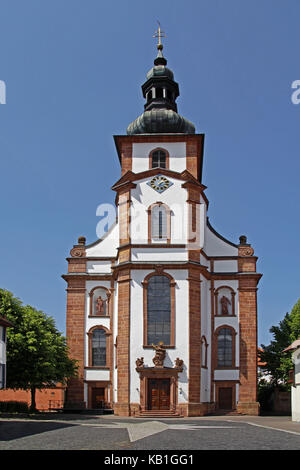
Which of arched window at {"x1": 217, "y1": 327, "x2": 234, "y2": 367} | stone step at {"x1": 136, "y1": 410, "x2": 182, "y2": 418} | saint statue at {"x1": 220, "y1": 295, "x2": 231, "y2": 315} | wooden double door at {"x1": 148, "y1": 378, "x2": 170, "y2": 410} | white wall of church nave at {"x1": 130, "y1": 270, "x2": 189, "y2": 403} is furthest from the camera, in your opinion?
saint statue at {"x1": 220, "y1": 295, "x2": 231, "y2": 315}

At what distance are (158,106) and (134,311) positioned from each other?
18.2 meters

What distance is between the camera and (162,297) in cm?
4194

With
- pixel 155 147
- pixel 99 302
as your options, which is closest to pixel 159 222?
pixel 155 147

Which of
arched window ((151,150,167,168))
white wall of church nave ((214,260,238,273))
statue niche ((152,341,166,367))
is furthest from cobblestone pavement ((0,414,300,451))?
arched window ((151,150,167,168))

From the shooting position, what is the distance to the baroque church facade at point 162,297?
40.5 m

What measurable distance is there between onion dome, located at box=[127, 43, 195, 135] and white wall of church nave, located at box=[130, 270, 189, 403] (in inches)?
481

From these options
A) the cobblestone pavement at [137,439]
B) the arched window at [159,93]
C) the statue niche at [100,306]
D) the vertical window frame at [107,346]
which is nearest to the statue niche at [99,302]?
the statue niche at [100,306]

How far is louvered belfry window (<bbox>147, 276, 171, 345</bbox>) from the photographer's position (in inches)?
1623

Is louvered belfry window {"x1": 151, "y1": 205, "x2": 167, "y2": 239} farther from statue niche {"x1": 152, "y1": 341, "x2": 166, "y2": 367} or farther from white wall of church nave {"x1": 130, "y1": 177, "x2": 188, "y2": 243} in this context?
statue niche {"x1": 152, "y1": 341, "x2": 166, "y2": 367}

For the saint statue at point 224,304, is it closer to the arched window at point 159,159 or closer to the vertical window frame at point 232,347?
the vertical window frame at point 232,347

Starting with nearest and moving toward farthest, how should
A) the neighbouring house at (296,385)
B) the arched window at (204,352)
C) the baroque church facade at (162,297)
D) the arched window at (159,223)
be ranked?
the neighbouring house at (296,385)
the baroque church facade at (162,297)
the arched window at (204,352)
the arched window at (159,223)

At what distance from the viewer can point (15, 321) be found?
1480 inches

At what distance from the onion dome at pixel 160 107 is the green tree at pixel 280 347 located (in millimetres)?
19206
